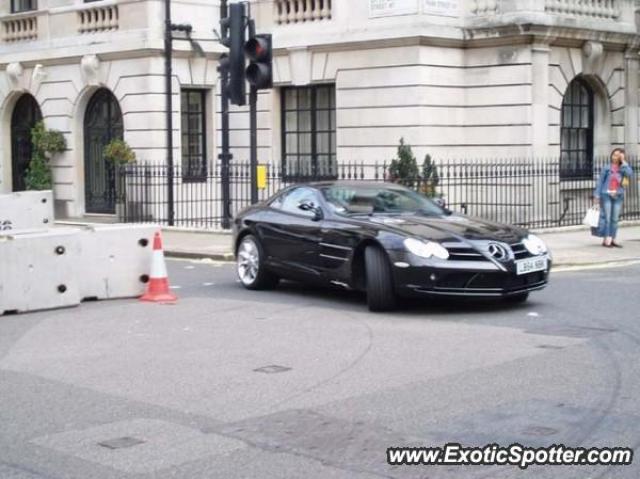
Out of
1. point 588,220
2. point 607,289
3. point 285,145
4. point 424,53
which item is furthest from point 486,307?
point 285,145

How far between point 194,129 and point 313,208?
14.6m

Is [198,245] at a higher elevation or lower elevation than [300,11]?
lower

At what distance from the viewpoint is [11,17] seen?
30.0 meters

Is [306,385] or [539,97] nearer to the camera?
[306,385]

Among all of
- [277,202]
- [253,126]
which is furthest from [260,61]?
[277,202]

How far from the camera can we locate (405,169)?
74.2 feet

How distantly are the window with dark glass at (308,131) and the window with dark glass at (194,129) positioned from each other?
211 cm

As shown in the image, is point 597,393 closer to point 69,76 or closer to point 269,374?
point 269,374

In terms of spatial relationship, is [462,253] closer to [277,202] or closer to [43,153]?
[277,202]

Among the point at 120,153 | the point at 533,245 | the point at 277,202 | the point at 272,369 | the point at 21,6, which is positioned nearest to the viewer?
the point at 272,369

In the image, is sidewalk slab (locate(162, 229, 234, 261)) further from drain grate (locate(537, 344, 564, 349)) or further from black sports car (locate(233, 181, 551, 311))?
drain grate (locate(537, 344, 564, 349))

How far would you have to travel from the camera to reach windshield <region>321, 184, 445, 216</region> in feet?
45.1

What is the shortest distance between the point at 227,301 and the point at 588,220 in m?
8.07

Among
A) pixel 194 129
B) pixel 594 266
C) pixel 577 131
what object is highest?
pixel 194 129
